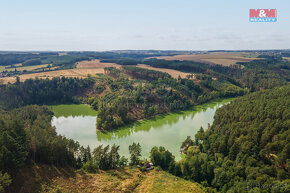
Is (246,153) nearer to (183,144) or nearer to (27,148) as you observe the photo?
(183,144)

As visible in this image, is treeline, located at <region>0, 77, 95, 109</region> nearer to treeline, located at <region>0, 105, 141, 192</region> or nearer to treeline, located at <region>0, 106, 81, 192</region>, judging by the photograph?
treeline, located at <region>0, 106, 81, 192</region>

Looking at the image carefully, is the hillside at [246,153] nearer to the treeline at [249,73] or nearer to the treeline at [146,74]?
the treeline at [146,74]

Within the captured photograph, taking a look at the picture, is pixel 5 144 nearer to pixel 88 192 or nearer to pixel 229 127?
pixel 88 192

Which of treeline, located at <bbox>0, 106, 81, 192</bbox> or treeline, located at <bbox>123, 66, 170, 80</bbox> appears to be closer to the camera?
treeline, located at <bbox>0, 106, 81, 192</bbox>

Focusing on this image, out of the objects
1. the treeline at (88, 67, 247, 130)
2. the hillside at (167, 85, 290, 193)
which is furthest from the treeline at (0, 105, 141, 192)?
the treeline at (88, 67, 247, 130)

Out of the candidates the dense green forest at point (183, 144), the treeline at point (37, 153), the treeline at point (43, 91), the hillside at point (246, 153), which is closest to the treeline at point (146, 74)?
the dense green forest at point (183, 144)

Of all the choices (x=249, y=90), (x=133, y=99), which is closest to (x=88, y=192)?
(x=133, y=99)
